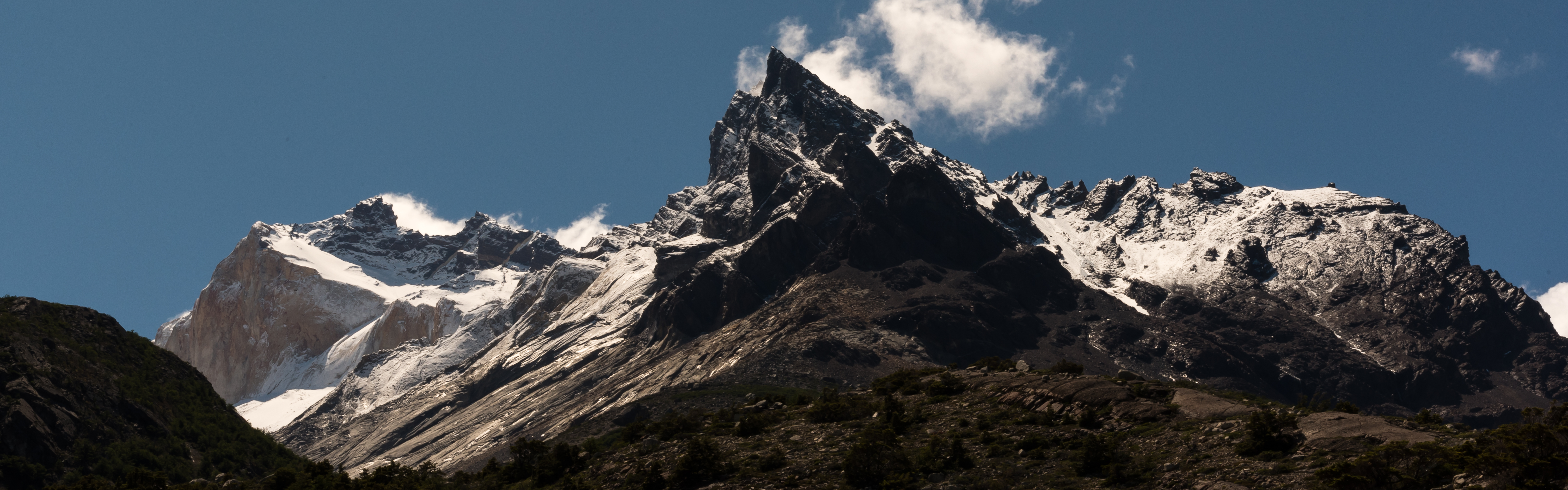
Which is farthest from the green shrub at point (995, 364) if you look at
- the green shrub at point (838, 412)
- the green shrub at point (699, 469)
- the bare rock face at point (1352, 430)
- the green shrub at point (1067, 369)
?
the bare rock face at point (1352, 430)

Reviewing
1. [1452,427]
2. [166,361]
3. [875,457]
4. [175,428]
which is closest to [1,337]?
[175,428]

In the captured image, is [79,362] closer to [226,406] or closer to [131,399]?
[131,399]

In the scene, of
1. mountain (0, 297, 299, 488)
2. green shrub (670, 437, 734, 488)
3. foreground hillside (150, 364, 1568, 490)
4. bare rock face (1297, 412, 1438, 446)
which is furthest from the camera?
mountain (0, 297, 299, 488)

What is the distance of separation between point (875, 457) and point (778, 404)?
1234 inches

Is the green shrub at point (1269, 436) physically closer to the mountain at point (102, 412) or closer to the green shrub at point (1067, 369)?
the green shrub at point (1067, 369)

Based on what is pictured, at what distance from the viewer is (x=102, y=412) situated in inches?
3981

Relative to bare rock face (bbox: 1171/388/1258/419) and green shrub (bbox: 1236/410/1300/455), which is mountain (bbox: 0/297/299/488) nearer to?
bare rock face (bbox: 1171/388/1258/419)

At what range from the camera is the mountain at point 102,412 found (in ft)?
296

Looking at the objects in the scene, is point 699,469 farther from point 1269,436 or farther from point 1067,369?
point 1067,369

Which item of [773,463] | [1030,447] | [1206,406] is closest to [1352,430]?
[1206,406]

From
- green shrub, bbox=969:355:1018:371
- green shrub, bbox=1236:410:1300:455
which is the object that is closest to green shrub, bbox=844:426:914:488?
green shrub, bbox=1236:410:1300:455

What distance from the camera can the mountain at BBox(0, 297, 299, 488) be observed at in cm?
9019

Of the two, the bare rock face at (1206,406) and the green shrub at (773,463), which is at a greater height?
the green shrub at (773,463)

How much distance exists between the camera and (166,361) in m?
127
